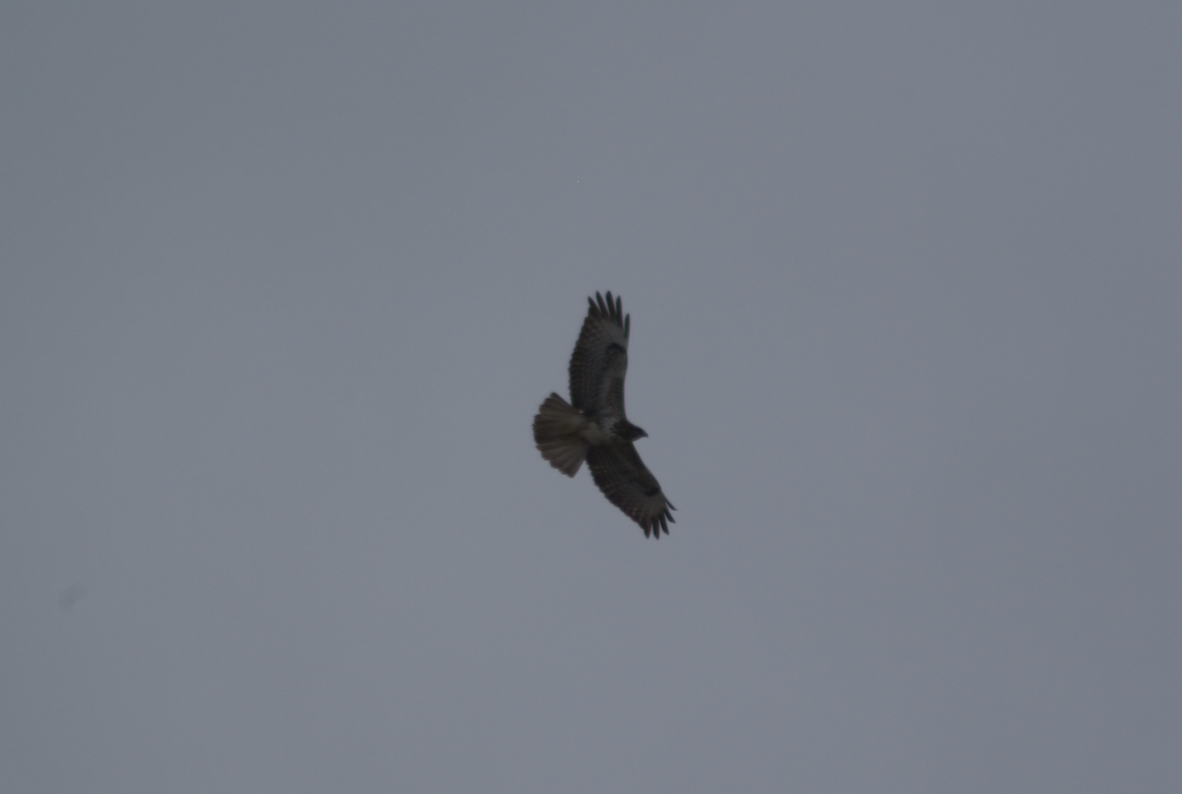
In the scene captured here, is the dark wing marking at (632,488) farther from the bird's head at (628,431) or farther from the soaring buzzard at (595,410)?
the bird's head at (628,431)

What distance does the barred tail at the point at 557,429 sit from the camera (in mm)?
17953

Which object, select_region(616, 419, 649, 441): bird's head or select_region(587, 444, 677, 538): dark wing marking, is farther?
select_region(587, 444, 677, 538): dark wing marking

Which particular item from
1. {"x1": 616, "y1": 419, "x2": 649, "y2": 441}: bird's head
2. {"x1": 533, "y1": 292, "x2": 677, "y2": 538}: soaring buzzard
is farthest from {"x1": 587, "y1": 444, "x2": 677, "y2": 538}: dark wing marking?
{"x1": 616, "y1": 419, "x2": 649, "y2": 441}: bird's head

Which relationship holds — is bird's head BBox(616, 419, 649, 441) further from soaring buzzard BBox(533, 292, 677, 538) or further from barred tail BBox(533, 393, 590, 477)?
barred tail BBox(533, 393, 590, 477)

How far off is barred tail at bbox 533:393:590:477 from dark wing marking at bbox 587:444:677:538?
2.12ft

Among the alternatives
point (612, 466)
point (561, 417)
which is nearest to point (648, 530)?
point (612, 466)

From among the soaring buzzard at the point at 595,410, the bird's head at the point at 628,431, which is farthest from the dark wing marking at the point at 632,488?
the bird's head at the point at 628,431

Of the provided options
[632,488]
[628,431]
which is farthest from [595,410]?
[632,488]

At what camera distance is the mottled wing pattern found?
18.2m

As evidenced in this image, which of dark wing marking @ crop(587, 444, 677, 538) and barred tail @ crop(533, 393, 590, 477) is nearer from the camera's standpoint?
barred tail @ crop(533, 393, 590, 477)

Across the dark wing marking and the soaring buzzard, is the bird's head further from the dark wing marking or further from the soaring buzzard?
the dark wing marking

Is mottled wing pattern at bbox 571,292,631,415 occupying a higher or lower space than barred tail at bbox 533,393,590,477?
higher

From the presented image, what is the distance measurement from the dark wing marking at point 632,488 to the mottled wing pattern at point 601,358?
0.87 m

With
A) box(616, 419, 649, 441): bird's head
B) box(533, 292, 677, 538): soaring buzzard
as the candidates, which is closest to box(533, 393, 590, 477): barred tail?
box(533, 292, 677, 538): soaring buzzard
